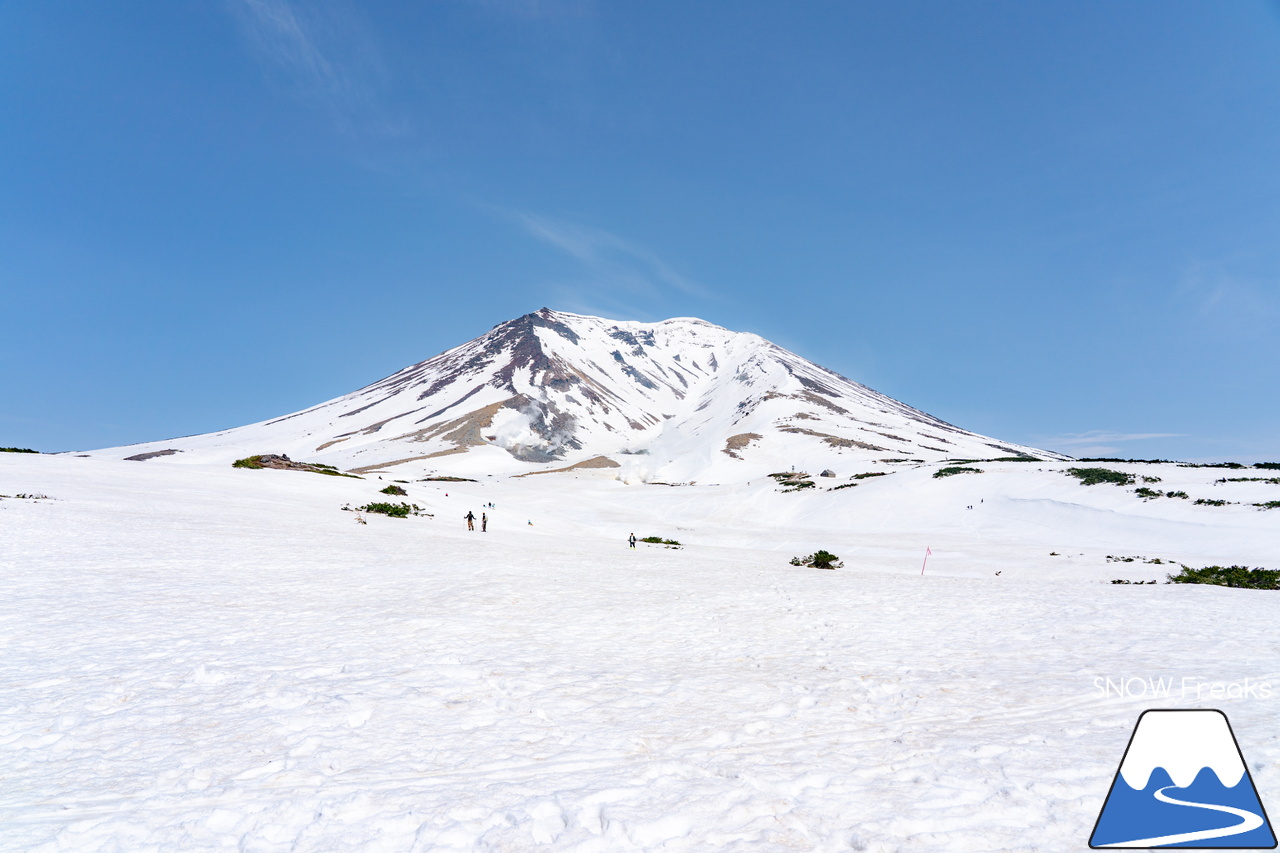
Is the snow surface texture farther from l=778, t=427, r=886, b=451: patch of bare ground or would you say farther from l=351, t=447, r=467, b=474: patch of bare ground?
l=351, t=447, r=467, b=474: patch of bare ground

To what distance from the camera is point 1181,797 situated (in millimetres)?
4117

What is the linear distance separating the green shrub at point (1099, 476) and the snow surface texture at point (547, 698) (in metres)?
27.3

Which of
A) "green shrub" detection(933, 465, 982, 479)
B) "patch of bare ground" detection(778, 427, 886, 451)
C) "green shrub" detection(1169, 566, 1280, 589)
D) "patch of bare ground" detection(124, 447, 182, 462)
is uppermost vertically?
"patch of bare ground" detection(124, 447, 182, 462)

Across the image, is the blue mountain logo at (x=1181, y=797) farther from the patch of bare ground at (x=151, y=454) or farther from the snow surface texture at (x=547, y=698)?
the patch of bare ground at (x=151, y=454)

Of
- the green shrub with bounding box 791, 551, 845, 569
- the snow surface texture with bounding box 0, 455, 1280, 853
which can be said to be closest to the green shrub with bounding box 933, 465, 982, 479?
the green shrub with bounding box 791, 551, 845, 569

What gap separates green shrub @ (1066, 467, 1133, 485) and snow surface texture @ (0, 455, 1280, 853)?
27.3 m

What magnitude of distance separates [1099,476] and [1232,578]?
959 inches

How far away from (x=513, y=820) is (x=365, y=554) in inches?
533

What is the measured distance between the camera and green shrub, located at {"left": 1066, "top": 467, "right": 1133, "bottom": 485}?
37.7m

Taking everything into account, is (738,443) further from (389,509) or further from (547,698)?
(547,698)

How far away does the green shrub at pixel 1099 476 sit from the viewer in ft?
124

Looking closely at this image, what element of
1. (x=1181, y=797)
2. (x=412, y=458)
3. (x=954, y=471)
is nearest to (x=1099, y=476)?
(x=954, y=471)

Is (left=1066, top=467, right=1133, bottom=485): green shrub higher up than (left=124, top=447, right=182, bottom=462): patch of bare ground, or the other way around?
(left=124, top=447, right=182, bottom=462): patch of bare ground

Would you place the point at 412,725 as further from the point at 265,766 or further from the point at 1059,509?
the point at 1059,509
